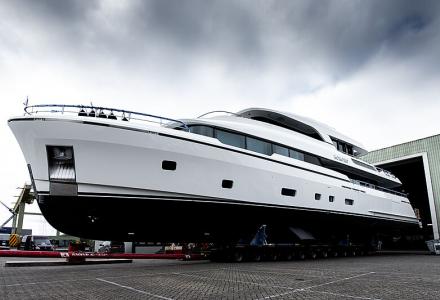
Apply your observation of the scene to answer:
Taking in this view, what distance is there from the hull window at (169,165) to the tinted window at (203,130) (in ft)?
6.67

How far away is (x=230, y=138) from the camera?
12094 mm

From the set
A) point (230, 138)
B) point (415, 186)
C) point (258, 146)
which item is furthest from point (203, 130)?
point (415, 186)

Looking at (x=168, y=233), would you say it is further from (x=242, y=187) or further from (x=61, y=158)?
(x=61, y=158)

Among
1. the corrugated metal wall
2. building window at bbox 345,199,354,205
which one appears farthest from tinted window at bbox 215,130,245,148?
the corrugated metal wall

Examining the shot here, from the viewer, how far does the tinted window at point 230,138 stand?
1192 cm

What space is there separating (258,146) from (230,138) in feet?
4.43

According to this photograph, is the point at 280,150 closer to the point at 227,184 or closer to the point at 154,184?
the point at 227,184

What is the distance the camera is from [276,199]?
1245cm

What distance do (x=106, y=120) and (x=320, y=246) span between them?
35.6 feet

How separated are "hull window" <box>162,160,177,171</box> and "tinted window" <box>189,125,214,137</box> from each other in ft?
6.67

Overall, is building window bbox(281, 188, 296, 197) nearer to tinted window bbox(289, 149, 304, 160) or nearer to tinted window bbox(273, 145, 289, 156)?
tinted window bbox(273, 145, 289, 156)

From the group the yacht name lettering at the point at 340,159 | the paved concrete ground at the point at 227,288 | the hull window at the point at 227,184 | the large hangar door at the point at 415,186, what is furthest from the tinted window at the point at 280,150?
the large hangar door at the point at 415,186

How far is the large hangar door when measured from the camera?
89.4 ft

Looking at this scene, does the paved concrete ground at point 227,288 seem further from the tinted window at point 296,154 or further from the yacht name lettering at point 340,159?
the yacht name lettering at point 340,159
